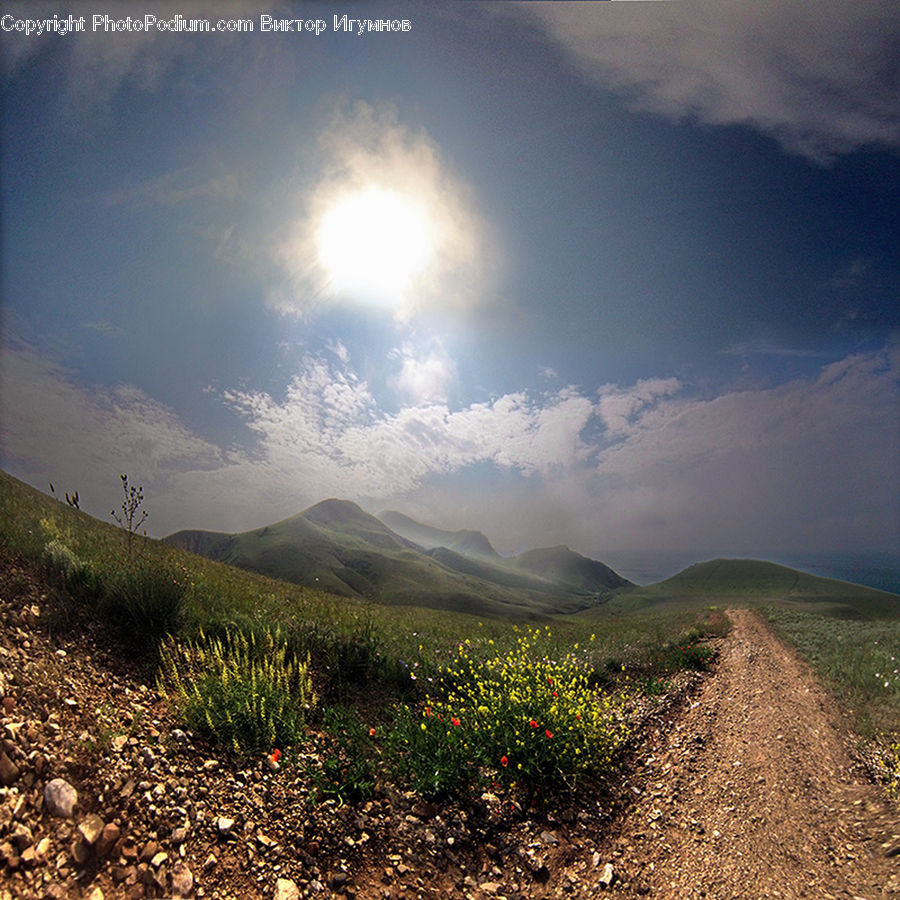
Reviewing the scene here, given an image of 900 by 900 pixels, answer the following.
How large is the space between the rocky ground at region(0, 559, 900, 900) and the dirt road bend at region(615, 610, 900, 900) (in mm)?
25

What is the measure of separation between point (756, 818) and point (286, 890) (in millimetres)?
5329

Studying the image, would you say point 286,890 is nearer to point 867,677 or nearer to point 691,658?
point 691,658

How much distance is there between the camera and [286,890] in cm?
322

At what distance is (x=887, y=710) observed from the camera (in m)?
8.51

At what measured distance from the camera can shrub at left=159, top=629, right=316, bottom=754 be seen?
4.53 m

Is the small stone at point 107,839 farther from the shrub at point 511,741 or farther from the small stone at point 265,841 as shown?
the shrub at point 511,741

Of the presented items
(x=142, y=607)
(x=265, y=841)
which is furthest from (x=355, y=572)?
(x=265, y=841)

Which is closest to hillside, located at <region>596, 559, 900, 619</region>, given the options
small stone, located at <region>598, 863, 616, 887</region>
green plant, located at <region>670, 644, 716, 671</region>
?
green plant, located at <region>670, 644, 716, 671</region>

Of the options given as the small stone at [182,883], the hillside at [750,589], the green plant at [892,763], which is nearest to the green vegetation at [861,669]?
the green plant at [892,763]

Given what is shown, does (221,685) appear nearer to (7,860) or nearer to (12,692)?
(12,692)

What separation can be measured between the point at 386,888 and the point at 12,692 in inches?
151

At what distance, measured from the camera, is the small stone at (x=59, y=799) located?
3061mm

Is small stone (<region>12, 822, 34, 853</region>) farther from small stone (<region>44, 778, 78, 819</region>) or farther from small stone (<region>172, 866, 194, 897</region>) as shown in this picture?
small stone (<region>172, 866, 194, 897</region>)

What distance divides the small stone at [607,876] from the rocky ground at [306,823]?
21mm
